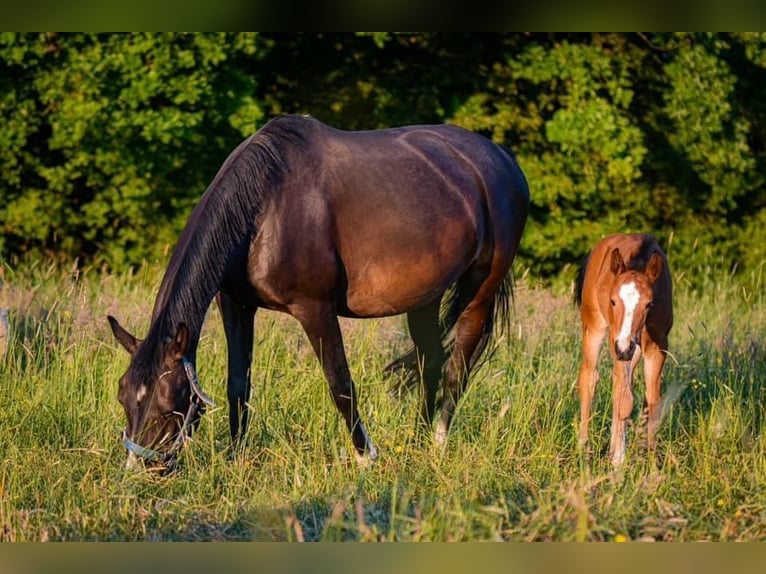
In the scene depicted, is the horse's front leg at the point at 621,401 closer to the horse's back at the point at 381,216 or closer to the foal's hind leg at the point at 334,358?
the horse's back at the point at 381,216

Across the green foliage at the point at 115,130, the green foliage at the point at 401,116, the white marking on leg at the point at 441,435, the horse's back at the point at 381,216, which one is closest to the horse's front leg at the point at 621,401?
the white marking on leg at the point at 441,435

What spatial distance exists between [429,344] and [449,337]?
13 cm

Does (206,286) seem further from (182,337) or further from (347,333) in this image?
(347,333)

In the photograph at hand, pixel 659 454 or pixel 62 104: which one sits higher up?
pixel 62 104

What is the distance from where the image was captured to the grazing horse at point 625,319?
19.2 feet

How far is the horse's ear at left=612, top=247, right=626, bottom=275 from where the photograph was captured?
19.9 ft

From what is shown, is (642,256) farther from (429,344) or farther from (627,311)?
(429,344)

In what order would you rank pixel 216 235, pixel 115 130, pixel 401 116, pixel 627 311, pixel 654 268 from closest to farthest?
pixel 216 235 → pixel 627 311 → pixel 654 268 → pixel 115 130 → pixel 401 116

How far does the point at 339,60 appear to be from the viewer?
41.9 ft

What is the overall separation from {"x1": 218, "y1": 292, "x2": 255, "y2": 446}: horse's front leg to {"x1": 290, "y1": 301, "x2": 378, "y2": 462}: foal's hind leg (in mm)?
316

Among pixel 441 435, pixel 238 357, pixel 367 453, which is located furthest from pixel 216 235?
pixel 441 435

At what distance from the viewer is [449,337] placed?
6.96 meters

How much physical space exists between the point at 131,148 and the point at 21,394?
5.64 meters

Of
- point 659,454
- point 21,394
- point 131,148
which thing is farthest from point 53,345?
point 131,148
